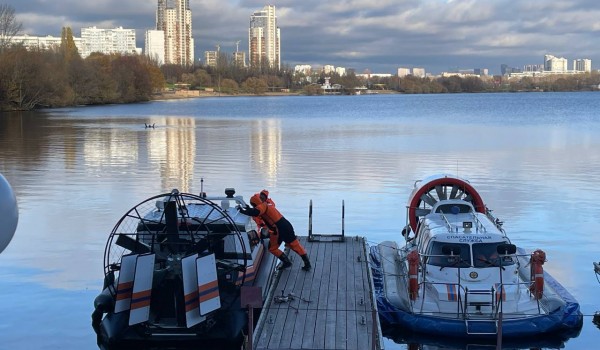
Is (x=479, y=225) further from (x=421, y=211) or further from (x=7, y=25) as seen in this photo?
(x=7, y=25)

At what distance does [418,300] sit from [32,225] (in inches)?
501

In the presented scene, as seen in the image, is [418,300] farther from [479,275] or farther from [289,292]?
[289,292]

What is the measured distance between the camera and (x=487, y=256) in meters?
14.1

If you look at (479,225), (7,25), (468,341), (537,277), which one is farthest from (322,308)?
(7,25)

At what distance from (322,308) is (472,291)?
2.79 m

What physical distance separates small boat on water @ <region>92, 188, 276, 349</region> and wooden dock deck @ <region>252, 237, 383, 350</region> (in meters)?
0.60

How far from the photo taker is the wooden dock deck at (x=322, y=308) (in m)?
10.8

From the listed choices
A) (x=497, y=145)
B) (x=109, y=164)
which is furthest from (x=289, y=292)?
(x=497, y=145)

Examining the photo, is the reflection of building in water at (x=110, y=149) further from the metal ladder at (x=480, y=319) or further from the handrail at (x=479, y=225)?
the metal ladder at (x=480, y=319)

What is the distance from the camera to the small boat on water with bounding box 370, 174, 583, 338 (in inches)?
510

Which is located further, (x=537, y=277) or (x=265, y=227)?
(x=265, y=227)

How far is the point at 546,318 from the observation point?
13.1 meters

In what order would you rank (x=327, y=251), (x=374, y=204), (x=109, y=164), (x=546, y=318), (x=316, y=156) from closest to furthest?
(x=546, y=318)
(x=327, y=251)
(x=374, y=204)
(x=109, y=164)
(x=316, y=156)

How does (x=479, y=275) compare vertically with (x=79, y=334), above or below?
above
